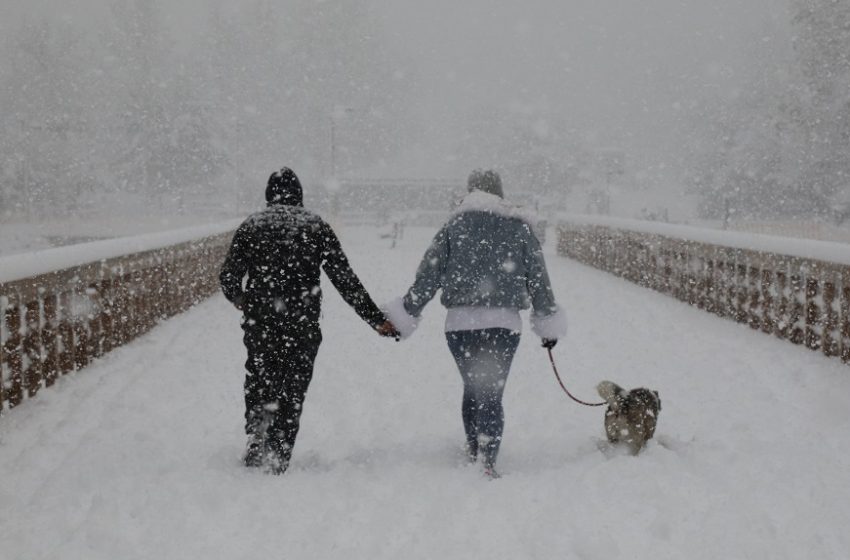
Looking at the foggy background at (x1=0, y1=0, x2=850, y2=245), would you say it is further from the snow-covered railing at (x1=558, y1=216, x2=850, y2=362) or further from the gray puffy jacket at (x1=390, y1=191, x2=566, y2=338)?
the gray puffy jacket at (x1=390, y1=191, x2=566, y2=338)

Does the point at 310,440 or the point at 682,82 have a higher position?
the point at 682,82

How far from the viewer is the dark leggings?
4578mm

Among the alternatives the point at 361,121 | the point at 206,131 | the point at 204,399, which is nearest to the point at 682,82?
the point at 361,121

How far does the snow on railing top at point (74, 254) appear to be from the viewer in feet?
20.0

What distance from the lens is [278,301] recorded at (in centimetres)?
457

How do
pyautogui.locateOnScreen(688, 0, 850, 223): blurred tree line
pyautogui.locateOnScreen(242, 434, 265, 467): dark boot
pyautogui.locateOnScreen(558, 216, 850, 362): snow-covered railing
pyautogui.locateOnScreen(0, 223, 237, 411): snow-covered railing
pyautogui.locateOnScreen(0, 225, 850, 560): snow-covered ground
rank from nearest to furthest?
pyautogui.locateOnScreen(0, 225, 850, 560): snow-covered ground → pyautogui.locateOnScreen(242, 434, 265, 467): dark boot → pyautogui.locateOnScreen(0, 223, 237, 411): snow-covered railing → pyautogui.locateOnScreen(558, 216, 850, 362): snow-covered railing → pyautogui.locateOnScreen(688, 0, 850, 223): blurred tree line

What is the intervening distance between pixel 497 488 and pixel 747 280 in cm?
658

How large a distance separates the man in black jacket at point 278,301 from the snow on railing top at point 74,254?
247 cm

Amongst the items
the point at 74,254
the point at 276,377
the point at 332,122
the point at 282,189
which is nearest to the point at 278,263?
the point at 282,189

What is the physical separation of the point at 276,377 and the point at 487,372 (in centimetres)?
126

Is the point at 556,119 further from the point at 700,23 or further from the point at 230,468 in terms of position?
the point at 230,468

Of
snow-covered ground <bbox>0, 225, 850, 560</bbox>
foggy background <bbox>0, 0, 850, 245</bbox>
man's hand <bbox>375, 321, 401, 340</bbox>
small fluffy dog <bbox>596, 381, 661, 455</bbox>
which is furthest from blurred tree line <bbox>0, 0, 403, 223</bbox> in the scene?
small fluffy dog <bbox>596, 381, 661, 455</bbox>

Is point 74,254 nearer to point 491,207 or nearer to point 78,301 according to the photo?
point 78,301

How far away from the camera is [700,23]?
356ft
